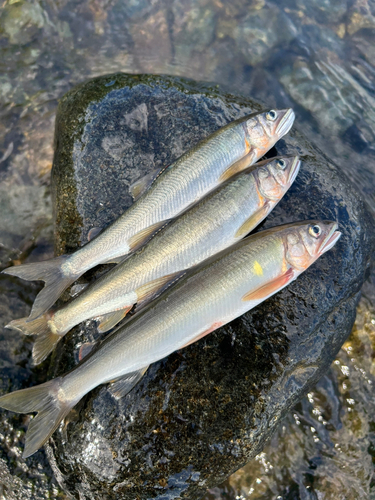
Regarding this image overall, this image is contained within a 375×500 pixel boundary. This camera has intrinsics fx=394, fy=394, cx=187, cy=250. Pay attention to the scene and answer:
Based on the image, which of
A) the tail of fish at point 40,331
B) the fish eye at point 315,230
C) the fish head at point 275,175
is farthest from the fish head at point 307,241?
the tail of fish at point 40,331

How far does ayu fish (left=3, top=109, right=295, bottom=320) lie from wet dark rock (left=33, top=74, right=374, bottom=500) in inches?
27.3

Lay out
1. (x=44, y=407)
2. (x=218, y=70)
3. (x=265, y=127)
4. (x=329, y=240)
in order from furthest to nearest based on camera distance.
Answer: (x=218, y=70)
(x=265, y=127)
(x=329, y=240)
(x=44, y=407)

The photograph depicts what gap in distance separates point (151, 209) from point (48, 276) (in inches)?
48.0

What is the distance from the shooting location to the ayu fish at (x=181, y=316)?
341 centimetres

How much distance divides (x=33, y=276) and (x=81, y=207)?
3.59ft

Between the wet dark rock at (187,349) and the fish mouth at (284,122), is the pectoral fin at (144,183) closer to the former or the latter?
the wet dark rock at (187,349)

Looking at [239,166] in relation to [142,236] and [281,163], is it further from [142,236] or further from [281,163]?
[142,236]

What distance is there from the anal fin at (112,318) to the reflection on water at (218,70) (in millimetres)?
2447

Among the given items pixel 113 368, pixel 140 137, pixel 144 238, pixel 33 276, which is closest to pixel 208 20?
pixel 140 137

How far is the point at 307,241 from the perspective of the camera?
3654 millimetres

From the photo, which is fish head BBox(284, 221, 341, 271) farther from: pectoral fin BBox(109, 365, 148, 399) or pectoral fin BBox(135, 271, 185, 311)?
pectoral fin BBox(109, 365, 148, 399)

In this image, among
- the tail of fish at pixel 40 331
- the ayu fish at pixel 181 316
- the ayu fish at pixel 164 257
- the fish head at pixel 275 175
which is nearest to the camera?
the ayu fish at pixel 181 316

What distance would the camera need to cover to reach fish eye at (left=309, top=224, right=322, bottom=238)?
368 centimetres

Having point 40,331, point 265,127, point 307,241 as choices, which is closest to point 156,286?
point 40,331
